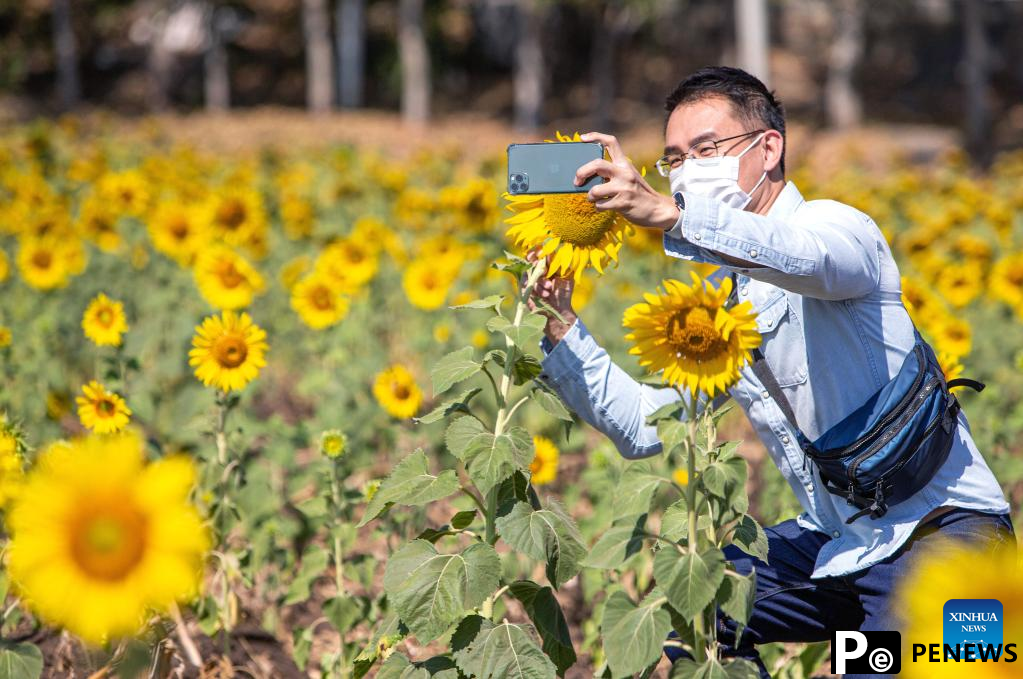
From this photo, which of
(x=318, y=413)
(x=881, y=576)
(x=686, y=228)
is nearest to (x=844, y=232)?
(x=686, y=228)

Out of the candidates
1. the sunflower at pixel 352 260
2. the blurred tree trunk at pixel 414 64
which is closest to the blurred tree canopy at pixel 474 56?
the blurred tree trunk at pixel 414 64

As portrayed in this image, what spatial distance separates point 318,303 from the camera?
4266 mm

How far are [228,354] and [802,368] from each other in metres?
1.62

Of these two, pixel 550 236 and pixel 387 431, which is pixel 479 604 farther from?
pixel 387 431

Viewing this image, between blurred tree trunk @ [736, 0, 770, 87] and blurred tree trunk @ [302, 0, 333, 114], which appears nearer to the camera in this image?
blurred tree trunk @ [736, 0, 770, 87]

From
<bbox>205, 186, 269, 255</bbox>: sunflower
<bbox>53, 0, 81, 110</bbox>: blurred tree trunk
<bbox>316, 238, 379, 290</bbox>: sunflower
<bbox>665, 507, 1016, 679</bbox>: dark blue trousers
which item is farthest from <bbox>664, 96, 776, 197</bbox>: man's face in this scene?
<bbox>53, 0, 81, 110</bbox>: blurred tree trunk

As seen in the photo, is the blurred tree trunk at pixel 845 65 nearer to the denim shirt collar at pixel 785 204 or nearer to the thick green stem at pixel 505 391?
the denim shirt collar at pixel 785 204

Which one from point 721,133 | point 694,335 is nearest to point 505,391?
point 694,335

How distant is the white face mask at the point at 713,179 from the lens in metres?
2.21

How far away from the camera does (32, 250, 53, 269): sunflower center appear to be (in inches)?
197

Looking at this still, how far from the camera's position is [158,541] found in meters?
1.37

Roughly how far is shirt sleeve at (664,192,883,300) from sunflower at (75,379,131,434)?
178 centimetres

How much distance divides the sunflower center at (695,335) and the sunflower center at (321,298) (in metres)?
2.67

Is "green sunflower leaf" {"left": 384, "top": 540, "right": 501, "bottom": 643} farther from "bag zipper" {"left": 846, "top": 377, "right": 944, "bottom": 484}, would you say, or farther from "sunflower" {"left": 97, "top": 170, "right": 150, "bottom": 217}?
"sunflower" {"left": 97, "top": 170, "right": 150, "bottom": 217}
